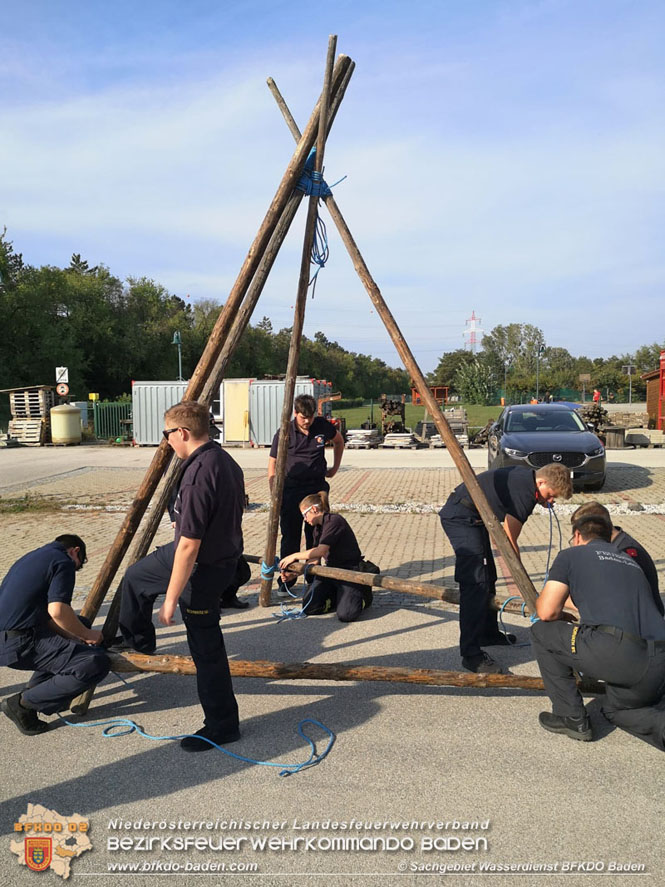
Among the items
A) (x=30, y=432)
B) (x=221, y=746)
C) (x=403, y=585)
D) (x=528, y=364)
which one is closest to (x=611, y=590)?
(x=403, y=585)

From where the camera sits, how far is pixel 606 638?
3492 mm

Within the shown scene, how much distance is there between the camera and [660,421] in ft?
91.4

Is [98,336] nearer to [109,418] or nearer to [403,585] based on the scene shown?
[109,418]

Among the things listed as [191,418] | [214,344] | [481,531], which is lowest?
[481,531]

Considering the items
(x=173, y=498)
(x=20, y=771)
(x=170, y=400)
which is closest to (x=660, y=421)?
(x=170, y=400)

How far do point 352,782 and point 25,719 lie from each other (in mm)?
1922

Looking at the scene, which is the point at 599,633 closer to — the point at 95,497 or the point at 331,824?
the point at 331,824

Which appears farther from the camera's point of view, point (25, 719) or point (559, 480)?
point (559, 480)

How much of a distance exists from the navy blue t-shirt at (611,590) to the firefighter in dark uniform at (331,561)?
2678 millimetres

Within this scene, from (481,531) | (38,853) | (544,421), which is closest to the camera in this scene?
(38,853)

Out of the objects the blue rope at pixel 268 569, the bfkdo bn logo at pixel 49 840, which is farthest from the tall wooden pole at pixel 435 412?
the bfkdo bn logo at pixel 49 840

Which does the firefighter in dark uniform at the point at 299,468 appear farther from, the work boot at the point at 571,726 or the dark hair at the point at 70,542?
the work boot at the point at 571,726

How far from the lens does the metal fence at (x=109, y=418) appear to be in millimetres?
30672

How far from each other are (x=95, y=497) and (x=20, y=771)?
10.7 meters
